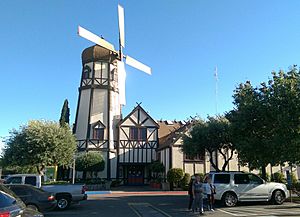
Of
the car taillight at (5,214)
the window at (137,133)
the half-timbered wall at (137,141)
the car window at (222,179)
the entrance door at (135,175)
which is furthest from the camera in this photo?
the entrance door at (135,175)

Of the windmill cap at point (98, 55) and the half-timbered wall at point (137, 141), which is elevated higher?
the windmill cap at point (98, 55)

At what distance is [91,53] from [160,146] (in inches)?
594

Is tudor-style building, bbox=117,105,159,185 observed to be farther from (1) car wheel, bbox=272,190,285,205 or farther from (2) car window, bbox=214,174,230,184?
(1) car wheel, bbox=272,190,285,205

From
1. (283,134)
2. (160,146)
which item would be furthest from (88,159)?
(283,134)

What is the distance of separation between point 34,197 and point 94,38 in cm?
2639

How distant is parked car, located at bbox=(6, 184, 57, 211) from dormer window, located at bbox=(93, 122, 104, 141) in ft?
83.9

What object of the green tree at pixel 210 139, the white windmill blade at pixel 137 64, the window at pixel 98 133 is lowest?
the green tree at pixel 210 139

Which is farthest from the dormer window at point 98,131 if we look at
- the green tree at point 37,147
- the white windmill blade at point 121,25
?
the white windmill blade at point 121,25

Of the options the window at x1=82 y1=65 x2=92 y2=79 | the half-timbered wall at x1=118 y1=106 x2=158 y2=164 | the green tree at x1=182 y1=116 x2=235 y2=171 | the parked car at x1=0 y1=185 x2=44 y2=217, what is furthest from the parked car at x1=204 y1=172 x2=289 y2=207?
the window at x1=82 y1=65 x2=92 y2=79

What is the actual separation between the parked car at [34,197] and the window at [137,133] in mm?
25969

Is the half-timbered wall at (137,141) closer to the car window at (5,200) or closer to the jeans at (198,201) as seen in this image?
the jeans at (198,201)

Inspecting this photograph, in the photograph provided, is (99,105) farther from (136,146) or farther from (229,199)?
(229,199)

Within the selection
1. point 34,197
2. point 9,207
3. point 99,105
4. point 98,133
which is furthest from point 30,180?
point 99,105

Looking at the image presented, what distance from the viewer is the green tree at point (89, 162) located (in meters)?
34.5
